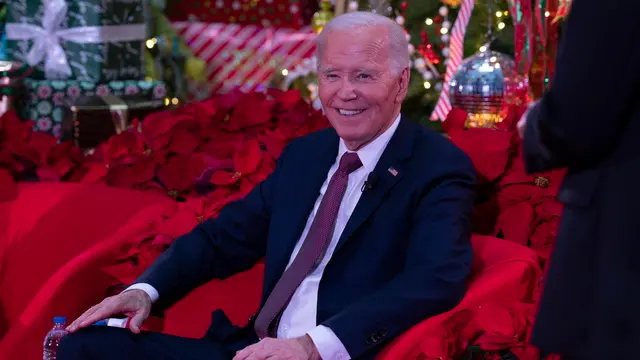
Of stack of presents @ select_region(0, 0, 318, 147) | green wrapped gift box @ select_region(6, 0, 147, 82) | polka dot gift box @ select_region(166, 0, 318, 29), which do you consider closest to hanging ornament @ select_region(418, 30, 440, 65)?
stack of presents @ select_region(0, 0, 318, 147)

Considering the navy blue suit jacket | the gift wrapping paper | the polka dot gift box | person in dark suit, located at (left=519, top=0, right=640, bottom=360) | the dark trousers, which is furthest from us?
the polka dot gift box

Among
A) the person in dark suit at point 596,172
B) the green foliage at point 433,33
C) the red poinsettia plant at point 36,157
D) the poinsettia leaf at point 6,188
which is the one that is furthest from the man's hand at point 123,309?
the green foliage at point 433,33

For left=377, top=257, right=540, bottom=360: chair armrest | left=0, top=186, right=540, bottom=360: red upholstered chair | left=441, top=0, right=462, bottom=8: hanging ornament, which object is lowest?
left=0, top=186, right=540, bottom=360: red upholstered chair

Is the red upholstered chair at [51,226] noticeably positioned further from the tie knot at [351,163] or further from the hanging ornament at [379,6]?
the hanging ornament at [379,6]

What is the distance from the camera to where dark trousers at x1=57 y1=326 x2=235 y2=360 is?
1848mm

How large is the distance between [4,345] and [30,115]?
9.58 ft

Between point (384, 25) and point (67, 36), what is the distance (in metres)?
3.45

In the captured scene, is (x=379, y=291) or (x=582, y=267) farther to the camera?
(x=379, y=291)

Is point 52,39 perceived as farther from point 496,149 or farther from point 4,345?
point 496,149

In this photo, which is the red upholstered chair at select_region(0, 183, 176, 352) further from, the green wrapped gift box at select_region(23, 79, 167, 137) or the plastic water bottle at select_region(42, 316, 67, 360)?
the green wrapped gift box at select_region(23, 79, 167, 137)

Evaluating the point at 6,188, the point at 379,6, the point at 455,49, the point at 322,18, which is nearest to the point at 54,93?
the point at 322,18

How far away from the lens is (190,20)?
6.95m

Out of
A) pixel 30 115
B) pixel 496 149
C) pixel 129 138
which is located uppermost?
pixel 496 149

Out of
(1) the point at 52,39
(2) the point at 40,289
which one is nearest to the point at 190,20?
(1) the point at 52,39
